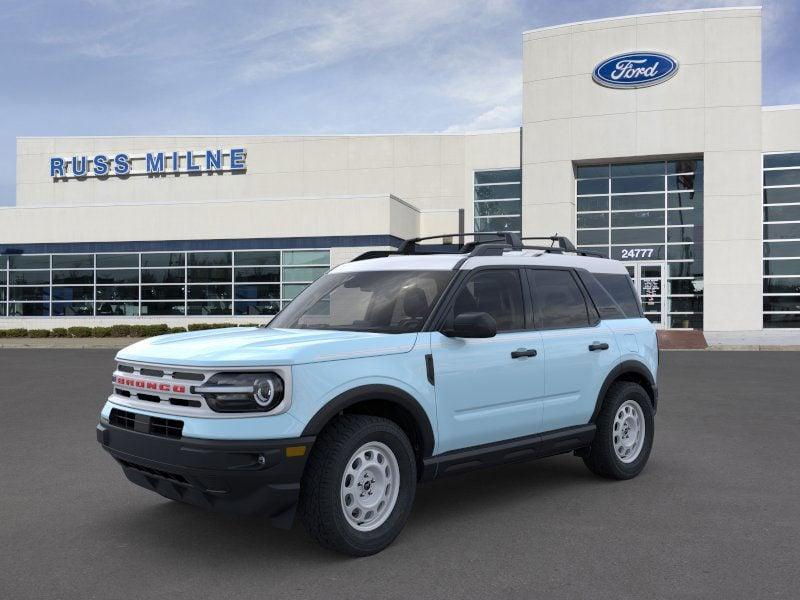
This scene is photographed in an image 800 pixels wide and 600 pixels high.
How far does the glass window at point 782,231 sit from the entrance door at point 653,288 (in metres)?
4.26

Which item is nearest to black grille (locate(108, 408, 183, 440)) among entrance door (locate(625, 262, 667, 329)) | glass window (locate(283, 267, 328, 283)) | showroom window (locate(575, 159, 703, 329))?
glass window (locate(283, 267, 328, 283))

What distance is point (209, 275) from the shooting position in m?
36.3

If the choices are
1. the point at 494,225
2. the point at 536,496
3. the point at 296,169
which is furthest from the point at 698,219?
the point at 536,496

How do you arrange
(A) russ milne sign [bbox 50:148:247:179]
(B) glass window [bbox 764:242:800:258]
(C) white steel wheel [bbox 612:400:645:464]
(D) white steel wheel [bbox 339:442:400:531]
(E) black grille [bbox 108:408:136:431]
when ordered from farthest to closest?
(A) russ milne sign [bbox 50:148:247:179] < (B) glass window [bbox 764:242:800:258] < (C) white steel wheel [bbox 612:400:645:464] < (E) black grille [bbox 108:408:136:431] < (D) white steel wheel [bbox 339:442:400:531]

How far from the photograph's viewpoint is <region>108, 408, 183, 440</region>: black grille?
15.8 ft

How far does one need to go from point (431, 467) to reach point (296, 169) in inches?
1448

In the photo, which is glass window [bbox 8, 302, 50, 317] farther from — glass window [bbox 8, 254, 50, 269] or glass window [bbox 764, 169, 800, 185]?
glass window [bbox 764, 169, 800, 185]

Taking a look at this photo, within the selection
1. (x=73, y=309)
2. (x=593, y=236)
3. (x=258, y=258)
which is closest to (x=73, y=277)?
(x=73, y=309)

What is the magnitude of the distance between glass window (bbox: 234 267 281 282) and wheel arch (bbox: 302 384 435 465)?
101ft

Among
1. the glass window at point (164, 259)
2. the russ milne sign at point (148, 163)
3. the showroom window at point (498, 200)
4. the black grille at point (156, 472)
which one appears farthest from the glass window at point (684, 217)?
the black grille at point (156, 472)

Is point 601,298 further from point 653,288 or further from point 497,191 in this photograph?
point 497,191

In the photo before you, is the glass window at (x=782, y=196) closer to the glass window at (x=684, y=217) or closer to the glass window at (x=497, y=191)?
the glass window at (x=684, y=217)

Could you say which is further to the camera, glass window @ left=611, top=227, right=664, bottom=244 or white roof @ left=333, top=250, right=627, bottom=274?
glass window @ left=611, top=227, right=664, bottom=244

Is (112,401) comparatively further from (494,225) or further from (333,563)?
(494,225)
